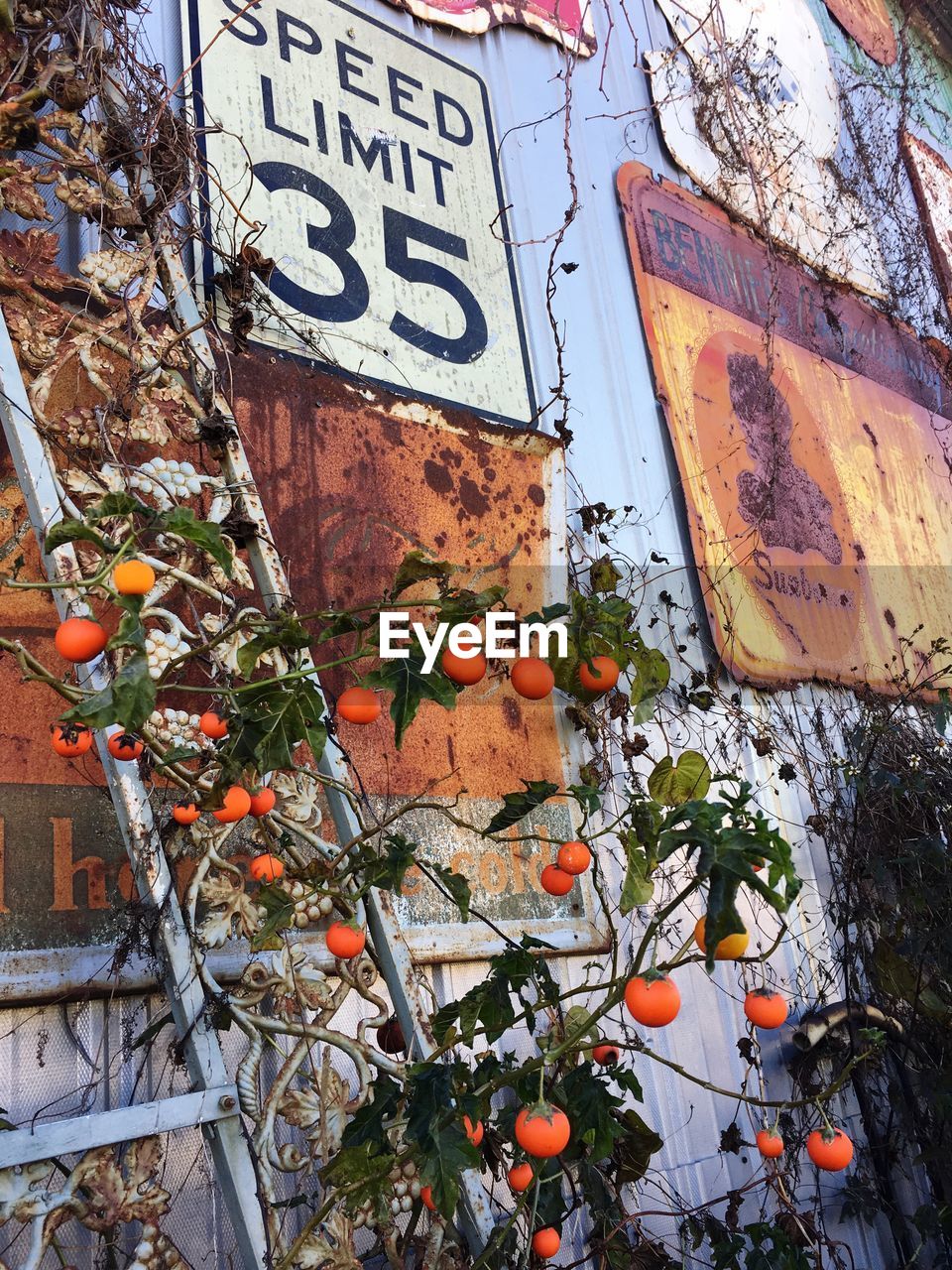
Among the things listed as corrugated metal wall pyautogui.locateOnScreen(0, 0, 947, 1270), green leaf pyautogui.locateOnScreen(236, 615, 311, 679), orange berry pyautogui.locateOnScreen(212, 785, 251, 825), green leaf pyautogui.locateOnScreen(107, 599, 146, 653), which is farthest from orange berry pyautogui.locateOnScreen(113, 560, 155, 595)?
corrugated metal wall pyautogui.locateOnScreen(0, 0, 947, 1270)

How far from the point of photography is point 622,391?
11.8 feet

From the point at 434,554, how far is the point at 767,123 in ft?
10.7

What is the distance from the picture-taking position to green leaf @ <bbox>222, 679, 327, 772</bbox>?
1.45 metres

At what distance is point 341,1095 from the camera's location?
1.80 m

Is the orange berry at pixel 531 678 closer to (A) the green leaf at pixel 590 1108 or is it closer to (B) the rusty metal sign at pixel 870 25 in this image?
(A) the green leaf at pixel 590 1108

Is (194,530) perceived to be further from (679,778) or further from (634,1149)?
(634,1149)

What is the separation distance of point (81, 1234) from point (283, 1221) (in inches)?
14.8

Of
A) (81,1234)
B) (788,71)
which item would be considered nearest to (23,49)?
(81,1234)

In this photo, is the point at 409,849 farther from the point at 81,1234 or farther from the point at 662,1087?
the point at 662,1087

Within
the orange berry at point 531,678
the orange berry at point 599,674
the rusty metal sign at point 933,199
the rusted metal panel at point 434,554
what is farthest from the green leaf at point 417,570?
the rusty metal sign at point 933,199

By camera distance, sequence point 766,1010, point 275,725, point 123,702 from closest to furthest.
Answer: point 123,702
point 275,725
point 766,1010

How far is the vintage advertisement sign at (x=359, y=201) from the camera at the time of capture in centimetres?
267

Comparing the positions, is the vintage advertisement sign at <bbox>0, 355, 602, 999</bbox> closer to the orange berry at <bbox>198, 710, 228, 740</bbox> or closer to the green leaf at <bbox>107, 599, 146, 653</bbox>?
the orange berry at <bbox>198, 710, 228, 740</bbox>

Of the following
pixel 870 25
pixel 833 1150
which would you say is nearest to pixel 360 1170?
pixel 833 1150
